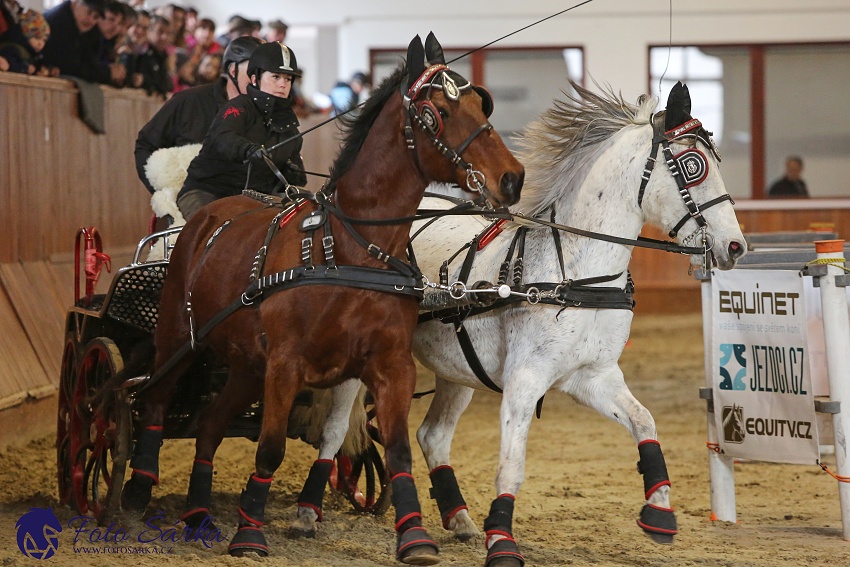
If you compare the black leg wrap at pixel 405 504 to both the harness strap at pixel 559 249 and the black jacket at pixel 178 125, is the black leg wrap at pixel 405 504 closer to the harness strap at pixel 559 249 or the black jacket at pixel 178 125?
the harness strap at pixel 559 249

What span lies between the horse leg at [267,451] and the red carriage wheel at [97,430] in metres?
0.75

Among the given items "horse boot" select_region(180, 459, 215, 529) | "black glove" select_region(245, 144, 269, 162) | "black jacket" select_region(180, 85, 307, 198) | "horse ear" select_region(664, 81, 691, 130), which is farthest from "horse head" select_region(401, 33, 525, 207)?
"horse boot" select_region(180, 459, 215, 529)

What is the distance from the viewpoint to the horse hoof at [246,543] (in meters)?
4.22

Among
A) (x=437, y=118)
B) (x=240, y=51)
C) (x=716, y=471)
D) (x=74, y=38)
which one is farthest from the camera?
(x=74, y=38)

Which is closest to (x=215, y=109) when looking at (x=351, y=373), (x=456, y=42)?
(x=351, y=373)

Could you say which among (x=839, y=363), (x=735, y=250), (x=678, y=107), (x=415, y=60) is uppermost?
(x=415, y=60)

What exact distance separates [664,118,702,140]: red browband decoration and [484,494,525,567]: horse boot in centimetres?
154

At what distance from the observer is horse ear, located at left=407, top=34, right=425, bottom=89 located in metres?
3.89

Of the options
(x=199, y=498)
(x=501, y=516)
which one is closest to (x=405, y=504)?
(x=501, y=516)

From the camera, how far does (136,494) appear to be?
4.78 m

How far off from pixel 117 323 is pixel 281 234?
1422 mm

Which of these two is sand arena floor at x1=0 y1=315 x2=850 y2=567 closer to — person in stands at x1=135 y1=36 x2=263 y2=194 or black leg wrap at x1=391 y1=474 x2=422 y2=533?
black leg wrap at x1=391 y1=474 x2=422 y2=533

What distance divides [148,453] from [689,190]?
104 inches

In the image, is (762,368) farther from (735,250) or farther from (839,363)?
(735,250)
